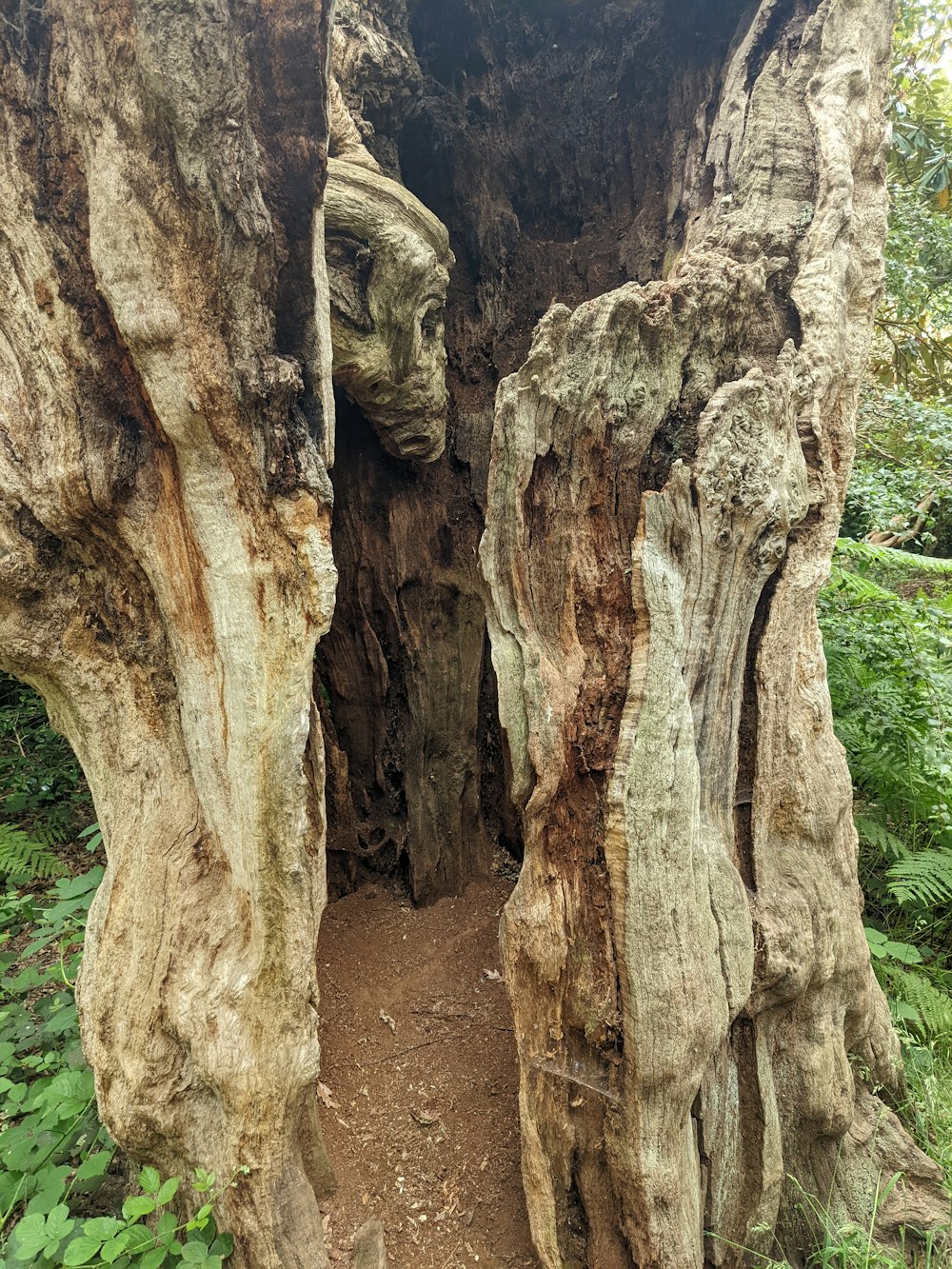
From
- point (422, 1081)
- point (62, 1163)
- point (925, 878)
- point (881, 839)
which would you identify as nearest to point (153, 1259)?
point (62, 1163)

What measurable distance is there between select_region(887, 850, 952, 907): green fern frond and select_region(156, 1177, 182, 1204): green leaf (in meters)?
2.63

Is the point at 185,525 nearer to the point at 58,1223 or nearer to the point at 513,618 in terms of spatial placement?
the point at 513,618

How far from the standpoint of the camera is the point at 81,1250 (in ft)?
5.34

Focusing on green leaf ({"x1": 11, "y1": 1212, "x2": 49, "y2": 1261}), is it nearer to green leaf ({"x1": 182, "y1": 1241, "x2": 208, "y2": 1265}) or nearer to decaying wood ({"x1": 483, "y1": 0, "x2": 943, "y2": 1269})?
green leaf ({"x1": 182, "y1": 1241, "x2": 208, "y2": 1265})

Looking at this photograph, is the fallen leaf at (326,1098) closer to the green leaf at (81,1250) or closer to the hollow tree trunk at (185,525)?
the hollow tree trunk at (185,525)

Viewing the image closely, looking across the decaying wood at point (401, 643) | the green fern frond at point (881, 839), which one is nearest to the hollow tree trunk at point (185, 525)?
the decaying wood at point (401, 643)

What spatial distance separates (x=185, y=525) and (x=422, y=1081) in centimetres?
184

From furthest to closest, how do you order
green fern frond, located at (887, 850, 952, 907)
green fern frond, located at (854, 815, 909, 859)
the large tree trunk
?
green fern frond, located at (854, 815, 909, 859), green fern frond, located at (887, 850, 952, 907), the large tree trunk

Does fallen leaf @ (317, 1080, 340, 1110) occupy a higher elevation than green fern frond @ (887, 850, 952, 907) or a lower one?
lower

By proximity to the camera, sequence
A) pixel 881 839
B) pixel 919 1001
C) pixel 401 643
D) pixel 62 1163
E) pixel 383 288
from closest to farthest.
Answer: pixel 62 1163, pixel 383 288, pixel 919 1001, pixel 401 643, pixel 881 839

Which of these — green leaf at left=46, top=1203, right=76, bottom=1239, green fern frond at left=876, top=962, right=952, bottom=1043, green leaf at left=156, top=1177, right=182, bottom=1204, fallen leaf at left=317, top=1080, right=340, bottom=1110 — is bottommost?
green fern frond at left=876, top=962, right=952, bottom=1043

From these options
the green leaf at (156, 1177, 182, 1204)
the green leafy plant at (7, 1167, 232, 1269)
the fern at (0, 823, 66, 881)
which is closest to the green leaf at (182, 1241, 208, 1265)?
the green leafy plant at (7, 1167, 232, 1269)

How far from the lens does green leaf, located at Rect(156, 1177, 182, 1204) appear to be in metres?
1.71

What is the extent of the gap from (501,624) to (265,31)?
1433mm
